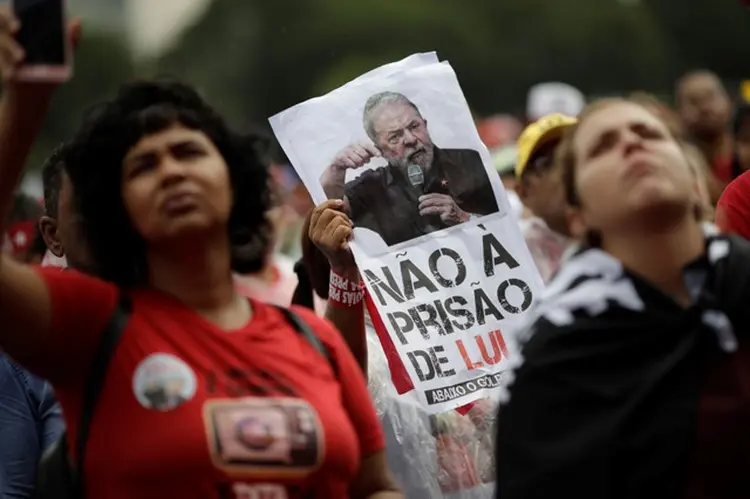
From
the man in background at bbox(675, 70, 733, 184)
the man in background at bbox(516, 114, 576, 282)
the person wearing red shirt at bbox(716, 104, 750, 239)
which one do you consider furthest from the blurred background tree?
the person wearing red shirt at bbox(716, 104, 750, 239)

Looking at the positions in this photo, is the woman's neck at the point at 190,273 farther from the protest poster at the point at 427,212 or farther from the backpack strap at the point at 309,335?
the protest poster at the point at 427,212

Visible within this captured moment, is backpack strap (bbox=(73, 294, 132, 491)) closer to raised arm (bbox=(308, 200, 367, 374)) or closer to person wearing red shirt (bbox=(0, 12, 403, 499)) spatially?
person wearing red shirt (bbox=(0, 12, 403, 499))

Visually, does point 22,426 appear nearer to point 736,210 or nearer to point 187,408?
point 187,408

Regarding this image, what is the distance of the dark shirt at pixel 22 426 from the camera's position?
5.52m

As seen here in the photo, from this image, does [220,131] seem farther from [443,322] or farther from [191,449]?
[443,322]

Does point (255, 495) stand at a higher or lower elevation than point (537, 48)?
lower

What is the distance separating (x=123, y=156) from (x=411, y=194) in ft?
4.31

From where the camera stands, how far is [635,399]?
416 centimetres

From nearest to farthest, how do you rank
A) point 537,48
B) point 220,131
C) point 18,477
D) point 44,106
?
point 44,106 < point 220,131 < point 18,477 < point 537,48

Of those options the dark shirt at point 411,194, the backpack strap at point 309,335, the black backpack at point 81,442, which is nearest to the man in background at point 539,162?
the dark shirt at point 411,194

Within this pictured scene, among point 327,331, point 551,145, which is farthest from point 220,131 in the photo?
point 551,145

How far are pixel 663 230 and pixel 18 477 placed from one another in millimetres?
2119

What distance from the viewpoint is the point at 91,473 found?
13.8 feet

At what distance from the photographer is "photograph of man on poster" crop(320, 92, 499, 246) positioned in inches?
219
